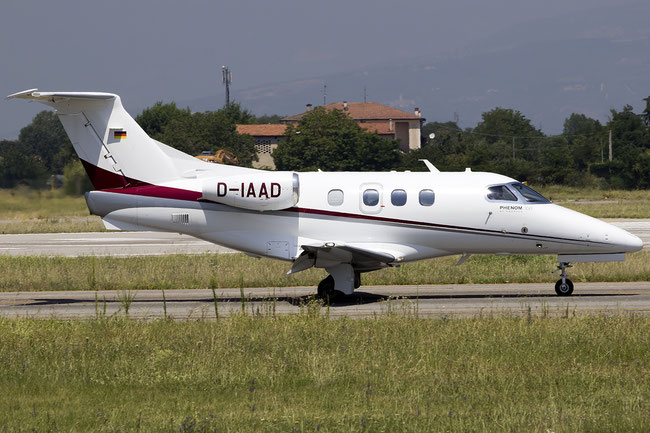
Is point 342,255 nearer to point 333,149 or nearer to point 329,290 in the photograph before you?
point 329,290

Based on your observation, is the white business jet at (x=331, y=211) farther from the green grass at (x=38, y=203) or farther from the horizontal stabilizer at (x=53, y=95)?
the green grass at (x=38, y=203)

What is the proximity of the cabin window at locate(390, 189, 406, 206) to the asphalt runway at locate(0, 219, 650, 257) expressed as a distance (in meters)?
15.2

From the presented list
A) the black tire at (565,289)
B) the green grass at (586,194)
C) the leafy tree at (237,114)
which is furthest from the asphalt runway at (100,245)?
the leafy tree at (237,114)

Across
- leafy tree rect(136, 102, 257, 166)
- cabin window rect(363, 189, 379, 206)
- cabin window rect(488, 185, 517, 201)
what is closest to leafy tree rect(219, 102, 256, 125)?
leafy tree rect(136, 102, 257, 166)

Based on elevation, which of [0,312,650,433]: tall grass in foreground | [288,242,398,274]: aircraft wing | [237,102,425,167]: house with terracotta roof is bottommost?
[0,312,650,433]: tall grass in foreground

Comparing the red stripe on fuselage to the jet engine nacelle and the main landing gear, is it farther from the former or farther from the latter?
the main landing gear

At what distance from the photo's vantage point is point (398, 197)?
20.8 meters

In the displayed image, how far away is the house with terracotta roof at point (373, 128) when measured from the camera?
452 ft

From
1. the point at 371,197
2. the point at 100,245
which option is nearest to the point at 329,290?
the point at 371,197

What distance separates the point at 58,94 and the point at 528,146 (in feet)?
471

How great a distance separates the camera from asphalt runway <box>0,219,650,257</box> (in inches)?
1401

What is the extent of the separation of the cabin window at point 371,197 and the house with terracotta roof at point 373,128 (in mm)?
87286

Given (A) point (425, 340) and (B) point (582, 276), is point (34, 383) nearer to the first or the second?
(A) point (425, 340)

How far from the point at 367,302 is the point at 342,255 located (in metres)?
1.38
